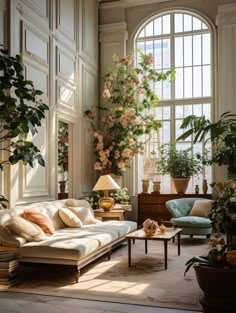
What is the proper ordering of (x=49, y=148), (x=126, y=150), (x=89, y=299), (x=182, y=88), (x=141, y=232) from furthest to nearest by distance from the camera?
(x=182, y=88) → (x=126, y=150) → (x=49, y=148) → (x=141, y=232) → (x=89, y=299)

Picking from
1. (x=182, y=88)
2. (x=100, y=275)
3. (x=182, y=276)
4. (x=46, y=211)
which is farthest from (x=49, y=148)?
(x=182, y=88)

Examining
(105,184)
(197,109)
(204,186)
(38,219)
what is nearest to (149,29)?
(197,109)

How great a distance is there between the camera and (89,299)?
364 centimetres

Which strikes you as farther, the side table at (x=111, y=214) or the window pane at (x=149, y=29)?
the window pane at (x=149, y=29)

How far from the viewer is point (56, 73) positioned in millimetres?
6574

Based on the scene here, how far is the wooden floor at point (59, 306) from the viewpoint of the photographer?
3.32 meters

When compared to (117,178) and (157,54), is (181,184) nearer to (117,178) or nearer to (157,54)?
(117,178)

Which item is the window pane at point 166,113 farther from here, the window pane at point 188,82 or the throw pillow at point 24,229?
the throw pillow at point 24,229

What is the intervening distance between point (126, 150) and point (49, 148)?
2.03 meters

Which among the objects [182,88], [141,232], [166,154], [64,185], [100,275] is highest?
[182,88]

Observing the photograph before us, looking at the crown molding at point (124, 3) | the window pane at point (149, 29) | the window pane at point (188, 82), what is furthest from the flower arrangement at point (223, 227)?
the crown molding at point (124, 3)

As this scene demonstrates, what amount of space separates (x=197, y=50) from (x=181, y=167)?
8.79 ft

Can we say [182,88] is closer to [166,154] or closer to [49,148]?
[166,154]

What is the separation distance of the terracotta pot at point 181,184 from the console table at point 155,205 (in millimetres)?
100
